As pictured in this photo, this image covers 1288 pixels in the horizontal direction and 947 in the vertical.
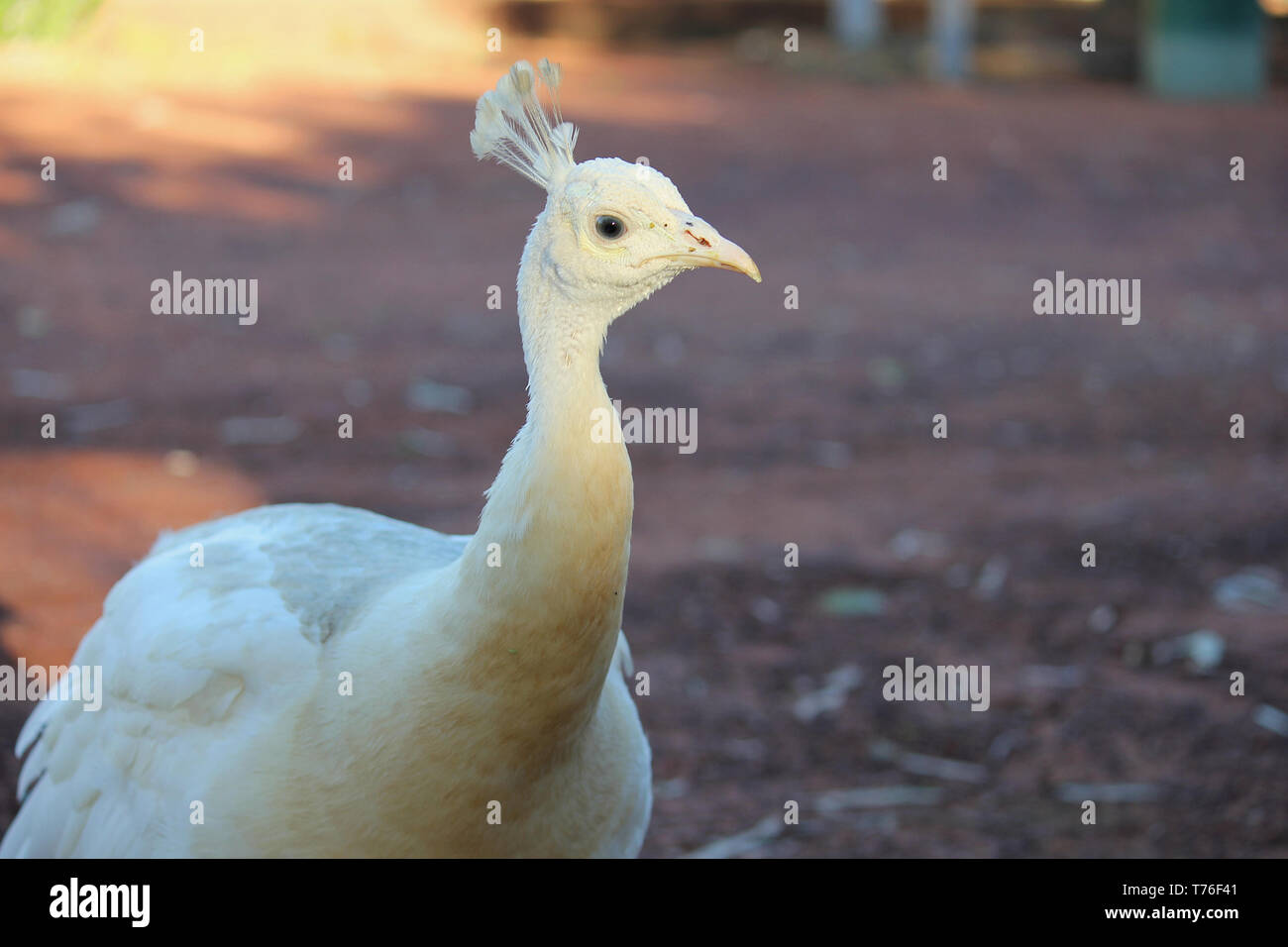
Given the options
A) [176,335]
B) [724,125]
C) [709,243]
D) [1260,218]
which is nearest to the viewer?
[709,243]

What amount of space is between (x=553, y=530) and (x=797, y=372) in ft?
23.5

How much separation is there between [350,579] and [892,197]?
1160 centimetres

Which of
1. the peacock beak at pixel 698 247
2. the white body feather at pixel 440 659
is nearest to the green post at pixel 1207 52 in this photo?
the white body feather at pixel 440 659

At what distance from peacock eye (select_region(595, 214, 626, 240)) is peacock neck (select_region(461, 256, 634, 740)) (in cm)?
15

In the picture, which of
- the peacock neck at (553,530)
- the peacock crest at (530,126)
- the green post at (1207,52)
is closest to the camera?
the peacock neck at (553,530)

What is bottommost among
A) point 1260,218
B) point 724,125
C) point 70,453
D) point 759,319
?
point 70,453

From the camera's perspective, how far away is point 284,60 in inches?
684

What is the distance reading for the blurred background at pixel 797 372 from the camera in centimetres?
543

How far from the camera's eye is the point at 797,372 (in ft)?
32.7

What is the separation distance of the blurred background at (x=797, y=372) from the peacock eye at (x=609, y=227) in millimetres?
2410

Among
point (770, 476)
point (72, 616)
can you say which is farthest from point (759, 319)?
point (72, 616)

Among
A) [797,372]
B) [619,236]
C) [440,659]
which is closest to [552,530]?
[440,659]

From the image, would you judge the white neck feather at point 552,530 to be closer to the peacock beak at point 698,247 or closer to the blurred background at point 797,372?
the peacock beak at point 698,247

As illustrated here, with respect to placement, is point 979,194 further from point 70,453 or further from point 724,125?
point 70,453
